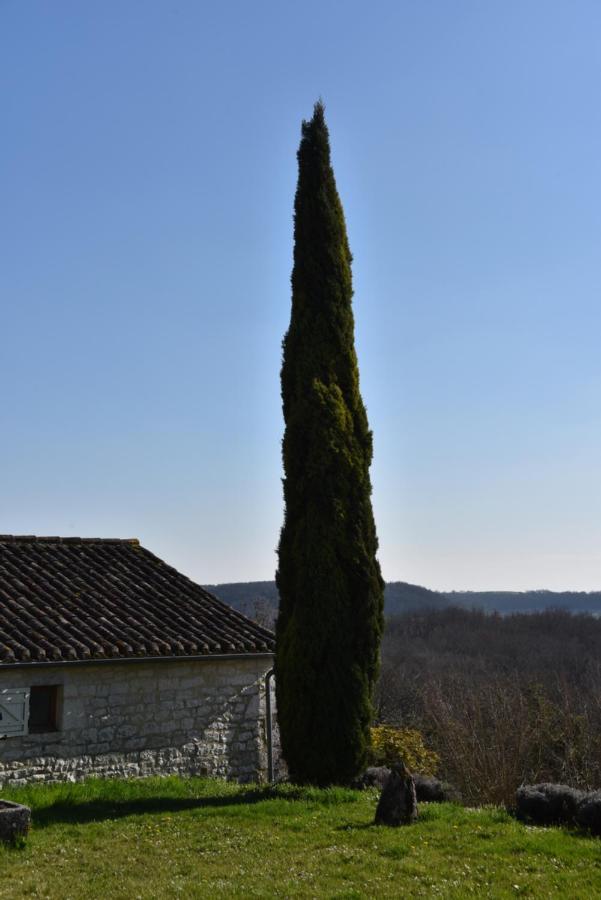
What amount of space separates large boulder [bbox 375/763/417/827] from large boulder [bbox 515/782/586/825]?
124cm

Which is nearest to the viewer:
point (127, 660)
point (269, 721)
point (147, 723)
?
point (127, 660)

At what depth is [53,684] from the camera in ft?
41.3

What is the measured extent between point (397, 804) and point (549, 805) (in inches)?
65.8

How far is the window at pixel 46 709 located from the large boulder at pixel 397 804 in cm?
587

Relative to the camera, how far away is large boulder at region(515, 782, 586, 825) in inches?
352

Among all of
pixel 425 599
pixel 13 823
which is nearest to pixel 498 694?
pixel 13 823

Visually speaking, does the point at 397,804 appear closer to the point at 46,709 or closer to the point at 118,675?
the point at 118,675

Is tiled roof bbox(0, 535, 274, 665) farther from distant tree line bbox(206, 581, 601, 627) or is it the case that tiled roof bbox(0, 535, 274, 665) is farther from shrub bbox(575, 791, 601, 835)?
distant tree line bbox(206, 581, 601, 627)

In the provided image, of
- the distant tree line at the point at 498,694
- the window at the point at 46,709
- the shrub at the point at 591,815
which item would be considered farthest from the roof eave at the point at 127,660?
the shrub at the point at 591,815

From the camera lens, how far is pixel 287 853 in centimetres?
803

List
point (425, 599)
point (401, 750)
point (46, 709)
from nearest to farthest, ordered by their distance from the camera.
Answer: point (46, 709) → point (401, 750) → point (425, 599)

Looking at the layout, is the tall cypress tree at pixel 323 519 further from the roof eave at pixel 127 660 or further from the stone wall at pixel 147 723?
the stone wall at pixel 147 723

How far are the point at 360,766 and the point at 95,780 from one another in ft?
13.3

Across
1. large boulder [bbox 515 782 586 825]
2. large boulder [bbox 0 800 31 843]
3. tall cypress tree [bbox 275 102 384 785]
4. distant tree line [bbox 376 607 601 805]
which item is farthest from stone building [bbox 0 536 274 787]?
large boulder [bbox 515 782 586 825]
